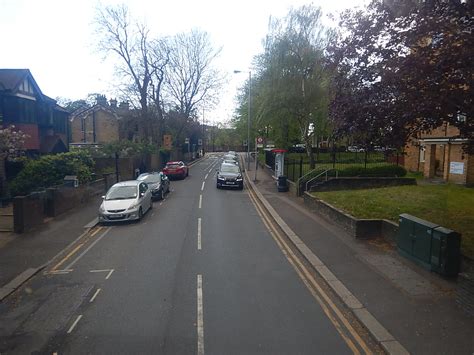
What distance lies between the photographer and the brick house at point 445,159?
71.6 feet

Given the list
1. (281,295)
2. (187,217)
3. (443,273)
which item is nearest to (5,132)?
(187,217)

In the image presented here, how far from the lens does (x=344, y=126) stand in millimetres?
9641

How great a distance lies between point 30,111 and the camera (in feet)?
88.4

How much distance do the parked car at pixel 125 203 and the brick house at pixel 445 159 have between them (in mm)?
13079

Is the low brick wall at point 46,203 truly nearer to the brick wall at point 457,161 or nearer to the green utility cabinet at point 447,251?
the green utility cabinet at point 447,251

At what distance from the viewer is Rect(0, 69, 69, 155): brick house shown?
24422 mm

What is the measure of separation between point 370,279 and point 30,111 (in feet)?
85.7

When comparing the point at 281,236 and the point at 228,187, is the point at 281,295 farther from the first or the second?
the point at 228,187

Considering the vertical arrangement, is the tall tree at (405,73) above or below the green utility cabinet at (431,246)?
above

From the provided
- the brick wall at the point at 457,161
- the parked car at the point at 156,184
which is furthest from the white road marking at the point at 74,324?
the brick wall at the point at 457,161

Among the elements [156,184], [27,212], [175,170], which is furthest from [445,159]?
[27,212]

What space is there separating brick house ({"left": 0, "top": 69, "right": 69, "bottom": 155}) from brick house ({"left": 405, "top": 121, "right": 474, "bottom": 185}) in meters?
23.6

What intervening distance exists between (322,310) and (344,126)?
4.62 metres

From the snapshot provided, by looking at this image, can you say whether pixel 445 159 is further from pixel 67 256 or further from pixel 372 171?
pixel 67 256
